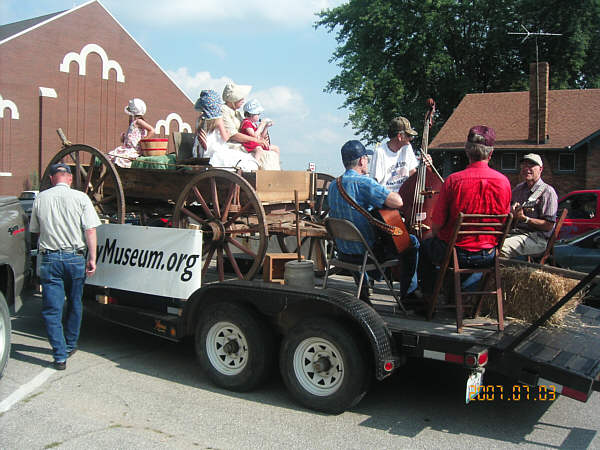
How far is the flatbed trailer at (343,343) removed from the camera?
3.66 metres

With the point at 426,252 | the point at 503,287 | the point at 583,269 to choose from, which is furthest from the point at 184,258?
the point at 583,269

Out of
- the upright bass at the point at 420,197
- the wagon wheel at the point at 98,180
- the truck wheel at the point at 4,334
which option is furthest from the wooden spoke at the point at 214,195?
the truck wheel at the point at 4,334

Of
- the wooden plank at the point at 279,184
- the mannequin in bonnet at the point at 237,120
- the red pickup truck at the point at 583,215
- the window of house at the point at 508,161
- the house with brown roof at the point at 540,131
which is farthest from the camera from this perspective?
the window of house at the point at 508,161

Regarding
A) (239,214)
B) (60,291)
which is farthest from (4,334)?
(239,214)

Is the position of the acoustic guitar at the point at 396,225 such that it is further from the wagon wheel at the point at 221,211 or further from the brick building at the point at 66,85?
the brick building at the point at 66,85

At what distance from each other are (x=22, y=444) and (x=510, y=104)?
30201 millimetres

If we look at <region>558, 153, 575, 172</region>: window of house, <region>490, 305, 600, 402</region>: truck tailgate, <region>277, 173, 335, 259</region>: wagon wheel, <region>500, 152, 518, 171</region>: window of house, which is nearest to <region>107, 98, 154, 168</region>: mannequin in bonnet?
<region>277, 173, 335, 259</region>: wagon wheel

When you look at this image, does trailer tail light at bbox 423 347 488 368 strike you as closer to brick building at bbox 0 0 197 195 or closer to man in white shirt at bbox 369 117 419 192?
man in white shirt at bbox 369 117 419 192

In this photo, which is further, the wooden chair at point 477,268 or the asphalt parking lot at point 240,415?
the wooden chair at point 477,268

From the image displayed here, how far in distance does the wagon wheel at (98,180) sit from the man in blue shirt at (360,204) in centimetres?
284

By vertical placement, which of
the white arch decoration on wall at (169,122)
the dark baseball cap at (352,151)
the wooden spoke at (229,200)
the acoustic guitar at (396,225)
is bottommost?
the acoustic guitar at (396,225)

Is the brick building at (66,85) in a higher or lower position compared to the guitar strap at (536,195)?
higher

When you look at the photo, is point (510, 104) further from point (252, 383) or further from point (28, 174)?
point (252, 383)

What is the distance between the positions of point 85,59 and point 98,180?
93.6 feet
